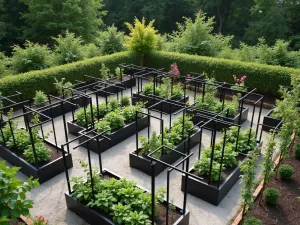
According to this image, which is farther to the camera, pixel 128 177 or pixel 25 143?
pixel 25 143

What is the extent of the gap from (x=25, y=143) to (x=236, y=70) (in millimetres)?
7849

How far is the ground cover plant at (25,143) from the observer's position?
5617 mm

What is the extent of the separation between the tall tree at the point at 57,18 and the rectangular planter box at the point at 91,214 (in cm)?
1643

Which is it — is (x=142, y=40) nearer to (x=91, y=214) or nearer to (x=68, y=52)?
(x=68, y=52)

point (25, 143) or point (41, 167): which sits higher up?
point (25, 143)

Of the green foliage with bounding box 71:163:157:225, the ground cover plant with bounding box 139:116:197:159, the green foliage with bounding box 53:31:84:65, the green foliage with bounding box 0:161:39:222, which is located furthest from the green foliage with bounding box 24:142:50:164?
the green foliage with bounding box 53:31:84:65

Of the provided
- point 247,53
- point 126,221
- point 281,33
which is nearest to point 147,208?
point 126,221

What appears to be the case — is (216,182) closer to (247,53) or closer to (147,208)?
(147,208)

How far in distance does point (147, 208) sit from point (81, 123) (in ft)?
12.8

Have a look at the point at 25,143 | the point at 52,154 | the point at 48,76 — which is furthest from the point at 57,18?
the point at 52,154

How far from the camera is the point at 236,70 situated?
409 inches

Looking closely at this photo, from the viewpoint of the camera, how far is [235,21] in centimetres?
2997

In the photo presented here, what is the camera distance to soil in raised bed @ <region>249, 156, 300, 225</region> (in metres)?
4.29

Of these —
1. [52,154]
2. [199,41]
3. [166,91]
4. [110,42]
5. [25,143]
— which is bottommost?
[52,154]
